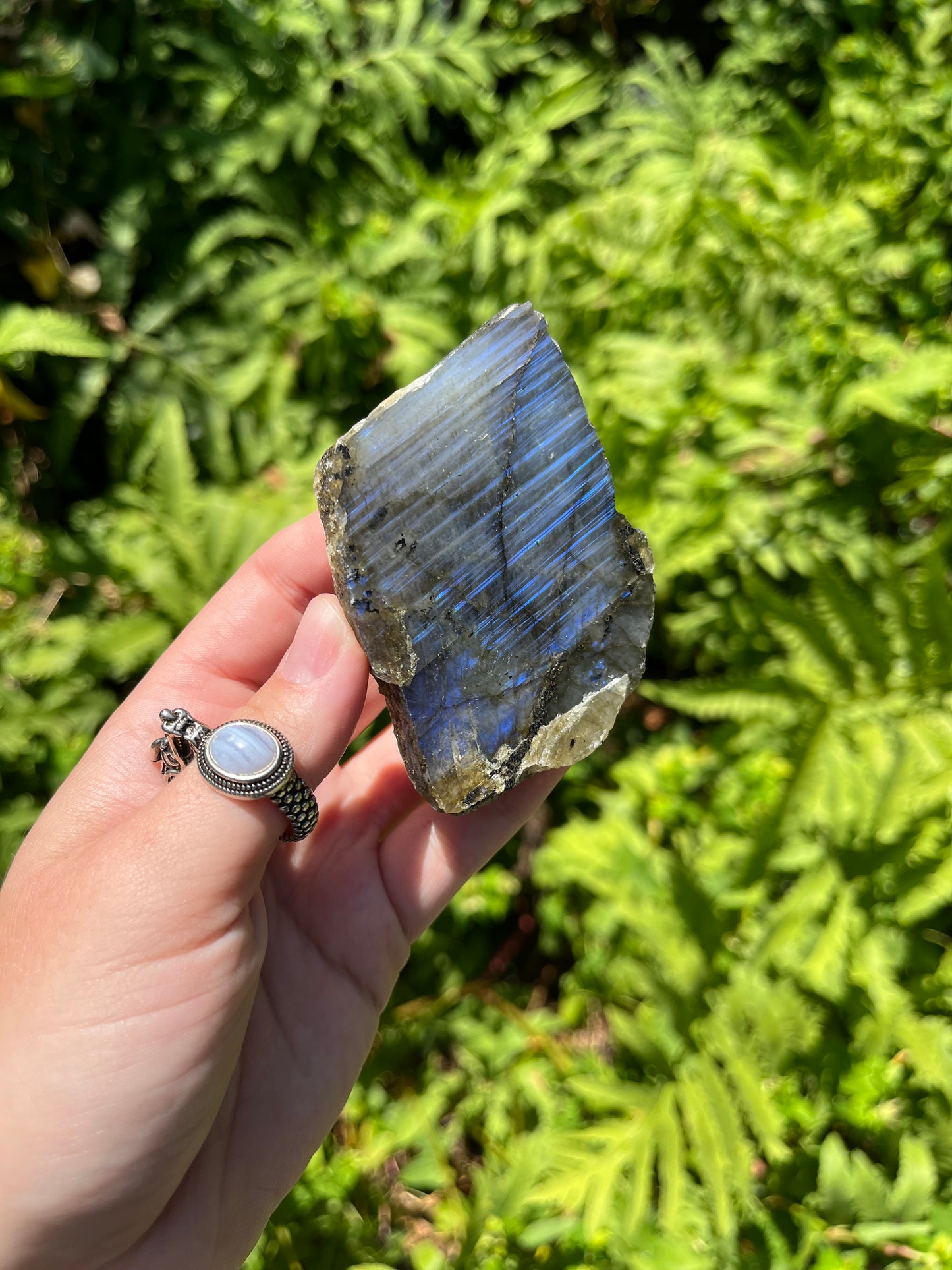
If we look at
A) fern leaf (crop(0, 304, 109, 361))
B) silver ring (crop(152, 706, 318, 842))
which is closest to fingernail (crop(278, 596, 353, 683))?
silver ring (crop(152, 706, 318, 842))

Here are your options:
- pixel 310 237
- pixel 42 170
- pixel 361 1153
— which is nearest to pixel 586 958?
pixel 361 1153

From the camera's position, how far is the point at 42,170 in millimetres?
3443

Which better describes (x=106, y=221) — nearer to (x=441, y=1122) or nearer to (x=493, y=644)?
(x=493, y=644)

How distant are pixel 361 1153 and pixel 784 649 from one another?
2.29 meters

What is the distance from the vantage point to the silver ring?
163cm

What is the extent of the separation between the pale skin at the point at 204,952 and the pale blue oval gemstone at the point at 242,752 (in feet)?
0.17

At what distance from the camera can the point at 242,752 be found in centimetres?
166

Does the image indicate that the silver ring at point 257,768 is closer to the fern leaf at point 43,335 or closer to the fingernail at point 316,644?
the fingernail at point 316,644

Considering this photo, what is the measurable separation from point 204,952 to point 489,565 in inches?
37.6

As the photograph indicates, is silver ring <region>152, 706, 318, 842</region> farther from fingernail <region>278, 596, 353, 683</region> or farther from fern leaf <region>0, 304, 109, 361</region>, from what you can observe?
fern leaf <region>0, 304, 109, 361</region>

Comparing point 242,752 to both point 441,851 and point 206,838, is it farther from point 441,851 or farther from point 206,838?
point 441,851

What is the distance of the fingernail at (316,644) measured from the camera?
1869 millimetres

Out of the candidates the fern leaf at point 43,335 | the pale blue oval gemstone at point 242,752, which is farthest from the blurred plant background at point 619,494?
the pale blue oval gemstone at point 242,752

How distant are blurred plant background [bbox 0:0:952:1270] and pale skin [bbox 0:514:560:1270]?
0.84 meters
